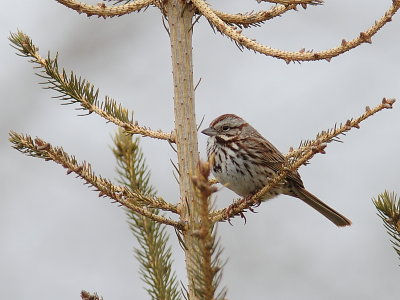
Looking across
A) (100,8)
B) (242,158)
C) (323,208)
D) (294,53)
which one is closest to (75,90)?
(100,8)

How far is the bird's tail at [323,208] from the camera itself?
14.5 feet

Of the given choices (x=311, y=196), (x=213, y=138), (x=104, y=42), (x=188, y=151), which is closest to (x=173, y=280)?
(x=188, y=151)

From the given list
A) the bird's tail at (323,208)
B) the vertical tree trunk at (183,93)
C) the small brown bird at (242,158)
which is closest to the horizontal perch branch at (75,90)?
the vertical tree trunk at (183,93)

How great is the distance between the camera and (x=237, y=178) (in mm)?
3977

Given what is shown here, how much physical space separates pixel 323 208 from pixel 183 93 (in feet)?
6.09

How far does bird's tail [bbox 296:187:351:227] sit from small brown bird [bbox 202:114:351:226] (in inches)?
3.2

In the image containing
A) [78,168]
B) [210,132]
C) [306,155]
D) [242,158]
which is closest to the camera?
[306,155]

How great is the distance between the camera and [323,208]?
448cm

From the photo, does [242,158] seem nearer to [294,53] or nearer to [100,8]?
[294,53]

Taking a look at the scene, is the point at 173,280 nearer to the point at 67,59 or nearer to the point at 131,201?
→ the point at 131,201

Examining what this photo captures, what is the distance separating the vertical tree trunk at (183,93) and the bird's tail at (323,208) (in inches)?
65.4

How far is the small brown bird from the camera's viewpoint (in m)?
3.99

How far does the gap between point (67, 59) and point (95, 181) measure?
5.41 meters

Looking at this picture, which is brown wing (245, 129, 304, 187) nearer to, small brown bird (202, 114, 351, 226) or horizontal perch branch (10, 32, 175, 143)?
small brown bird (202, 114, 351, 226)
